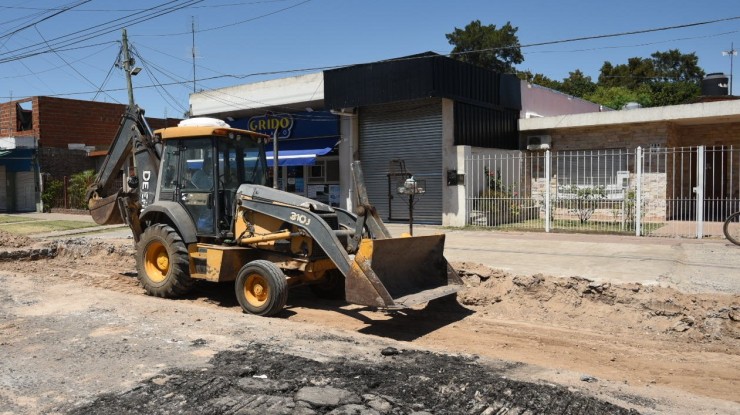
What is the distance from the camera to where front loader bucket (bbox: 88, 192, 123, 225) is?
412 inches

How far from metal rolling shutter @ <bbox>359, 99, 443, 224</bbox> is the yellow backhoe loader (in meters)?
10.6

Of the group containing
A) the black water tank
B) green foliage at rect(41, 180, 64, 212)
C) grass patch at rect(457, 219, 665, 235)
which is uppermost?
the black water tank

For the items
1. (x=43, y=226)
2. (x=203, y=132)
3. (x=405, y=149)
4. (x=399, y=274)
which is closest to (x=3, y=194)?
(x=43, y=226)

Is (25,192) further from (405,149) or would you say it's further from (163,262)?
(163,262)

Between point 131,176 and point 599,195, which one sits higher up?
point 131,176

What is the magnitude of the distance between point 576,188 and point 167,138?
1302 centimetres

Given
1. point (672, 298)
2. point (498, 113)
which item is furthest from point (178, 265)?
point (498, 113)

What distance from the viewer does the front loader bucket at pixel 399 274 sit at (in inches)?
278

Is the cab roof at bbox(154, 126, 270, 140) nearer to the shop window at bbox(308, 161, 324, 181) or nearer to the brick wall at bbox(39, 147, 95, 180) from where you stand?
the shop window at bbox(308, 161, 324, 181)

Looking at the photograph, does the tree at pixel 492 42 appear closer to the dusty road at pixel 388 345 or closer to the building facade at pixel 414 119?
the building facade at pixel 414 119

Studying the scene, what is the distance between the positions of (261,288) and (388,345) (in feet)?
7.68

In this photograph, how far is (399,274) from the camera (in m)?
7.77

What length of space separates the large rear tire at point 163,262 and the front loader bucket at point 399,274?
120 inches

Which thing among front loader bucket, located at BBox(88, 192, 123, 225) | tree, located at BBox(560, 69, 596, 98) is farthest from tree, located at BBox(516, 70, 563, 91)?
front loader bucket, located at BBox(88, 192, 123, 225)
